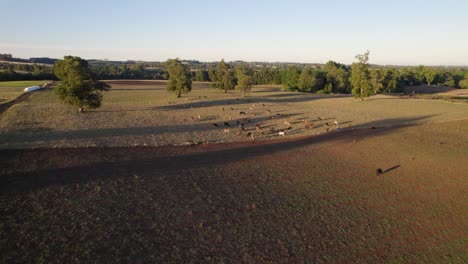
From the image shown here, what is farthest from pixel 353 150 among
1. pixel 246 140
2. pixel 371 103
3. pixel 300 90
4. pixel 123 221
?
pixel 300 90

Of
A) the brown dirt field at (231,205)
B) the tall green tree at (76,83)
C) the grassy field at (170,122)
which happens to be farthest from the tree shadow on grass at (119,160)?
the tall green tree at (76,83)

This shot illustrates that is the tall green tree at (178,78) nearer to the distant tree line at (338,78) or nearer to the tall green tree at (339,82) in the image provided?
the distant tree line at (338,78)

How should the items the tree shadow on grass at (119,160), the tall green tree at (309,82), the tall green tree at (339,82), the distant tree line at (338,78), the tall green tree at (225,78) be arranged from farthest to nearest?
the tall green tree at (339,82)
the tall green tree at (309,82)
the tall green tree at (225,78)
the distant tree line at (338,78)
the tree shadow on grass at (119,160)

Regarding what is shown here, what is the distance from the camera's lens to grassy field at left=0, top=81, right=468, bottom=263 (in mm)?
13148

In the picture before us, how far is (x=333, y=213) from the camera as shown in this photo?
16625 mm

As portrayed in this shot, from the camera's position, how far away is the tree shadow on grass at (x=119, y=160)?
2016 cm

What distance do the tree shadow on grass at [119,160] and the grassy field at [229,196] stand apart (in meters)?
0.12

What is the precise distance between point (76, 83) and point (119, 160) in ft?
81.9

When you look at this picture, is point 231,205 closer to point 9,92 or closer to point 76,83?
point 76,83

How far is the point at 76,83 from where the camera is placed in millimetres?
43438

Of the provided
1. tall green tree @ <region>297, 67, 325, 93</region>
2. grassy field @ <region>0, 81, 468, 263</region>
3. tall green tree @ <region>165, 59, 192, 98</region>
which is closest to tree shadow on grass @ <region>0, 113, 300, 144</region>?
grassy field @ <region>0, 81, 468, 263</region>

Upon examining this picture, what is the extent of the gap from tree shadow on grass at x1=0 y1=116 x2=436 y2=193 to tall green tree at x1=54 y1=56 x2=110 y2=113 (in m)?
19.9

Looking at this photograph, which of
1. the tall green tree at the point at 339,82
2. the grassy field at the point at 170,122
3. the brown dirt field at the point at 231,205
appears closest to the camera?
the brown dirt field at the point at 231,205

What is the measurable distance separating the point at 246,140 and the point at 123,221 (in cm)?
1887
